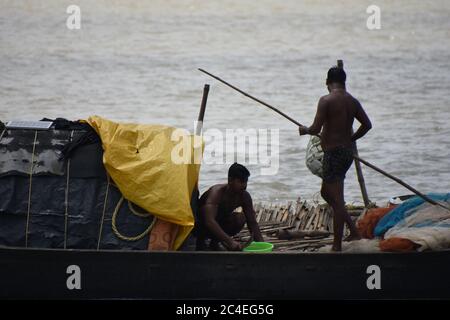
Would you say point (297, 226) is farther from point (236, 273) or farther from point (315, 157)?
point (236, 273)

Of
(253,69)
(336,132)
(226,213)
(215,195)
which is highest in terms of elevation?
(253,69)

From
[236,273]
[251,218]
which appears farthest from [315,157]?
[236,273]

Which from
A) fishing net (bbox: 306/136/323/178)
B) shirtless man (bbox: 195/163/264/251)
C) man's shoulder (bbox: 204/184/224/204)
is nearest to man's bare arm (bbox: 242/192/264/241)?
shirtless man (bbox: 195/163/264/251)

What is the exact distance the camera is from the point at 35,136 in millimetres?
7723

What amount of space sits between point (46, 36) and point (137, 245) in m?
18.6

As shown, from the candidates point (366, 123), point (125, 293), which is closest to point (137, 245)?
point (125, 293)

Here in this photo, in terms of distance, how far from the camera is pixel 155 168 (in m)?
7.55

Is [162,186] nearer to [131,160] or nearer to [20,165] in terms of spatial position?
[131,160]

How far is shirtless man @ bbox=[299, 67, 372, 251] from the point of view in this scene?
7930 millimetres

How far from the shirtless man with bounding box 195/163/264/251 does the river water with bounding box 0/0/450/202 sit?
16.7 feet

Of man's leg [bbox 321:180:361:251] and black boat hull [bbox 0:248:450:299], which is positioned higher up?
man's leg [bbox 321:180:361:251]

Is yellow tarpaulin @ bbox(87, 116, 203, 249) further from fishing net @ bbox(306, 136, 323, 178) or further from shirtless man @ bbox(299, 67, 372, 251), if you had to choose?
fishing net @ bbox(306, 136, 323, 178)

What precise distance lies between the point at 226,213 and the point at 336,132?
0.95 metres
